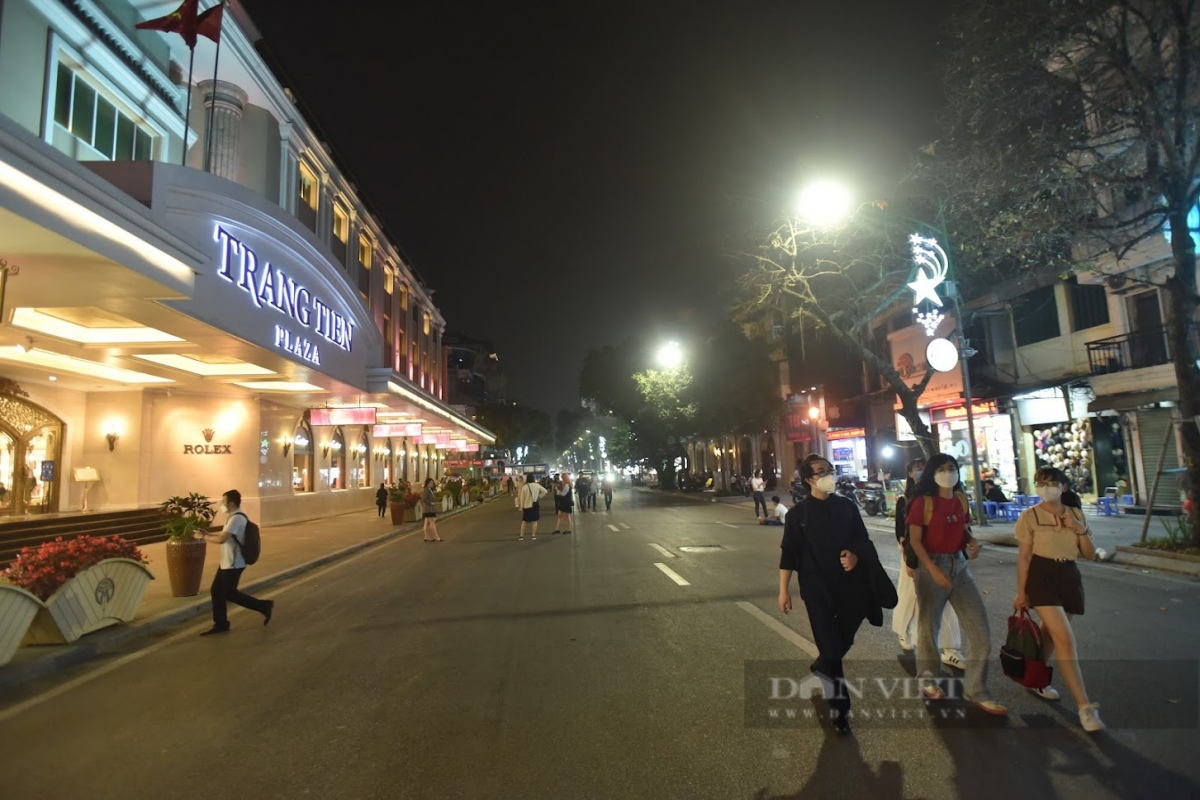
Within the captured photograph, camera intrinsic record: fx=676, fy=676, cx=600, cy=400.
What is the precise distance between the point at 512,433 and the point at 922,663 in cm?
8576

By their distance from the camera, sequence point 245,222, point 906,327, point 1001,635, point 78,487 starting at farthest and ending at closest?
point 906,327
point 78,487
point 245,222
point 1001,635

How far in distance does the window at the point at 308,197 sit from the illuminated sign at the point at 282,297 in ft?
22.7

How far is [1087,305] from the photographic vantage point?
1955cm

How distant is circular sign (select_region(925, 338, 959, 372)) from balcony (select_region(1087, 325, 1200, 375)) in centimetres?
388

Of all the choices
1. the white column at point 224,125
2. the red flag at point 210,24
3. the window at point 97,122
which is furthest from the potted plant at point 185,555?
the white column at point 224,125

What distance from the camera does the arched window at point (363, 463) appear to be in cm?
3334

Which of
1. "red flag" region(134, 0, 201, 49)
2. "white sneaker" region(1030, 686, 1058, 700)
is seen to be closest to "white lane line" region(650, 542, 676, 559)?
"white sneaker" region(1030, 686, 1058, 700)

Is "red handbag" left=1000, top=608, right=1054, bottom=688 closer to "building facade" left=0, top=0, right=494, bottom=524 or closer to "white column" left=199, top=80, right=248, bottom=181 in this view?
"building facade" left=0, top=0, right=494, bottom=524

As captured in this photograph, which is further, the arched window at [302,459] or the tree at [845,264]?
the arched window at [302,459]

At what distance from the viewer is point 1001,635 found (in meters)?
6.75

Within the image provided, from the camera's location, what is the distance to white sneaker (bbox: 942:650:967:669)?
5.71 meters

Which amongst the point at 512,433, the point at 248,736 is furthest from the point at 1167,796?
the point at 512,433

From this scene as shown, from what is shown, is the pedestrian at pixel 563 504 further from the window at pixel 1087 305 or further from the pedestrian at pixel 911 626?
the window at pixel 1087 305

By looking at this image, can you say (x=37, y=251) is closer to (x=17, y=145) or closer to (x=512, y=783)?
(x=17, y=145)
